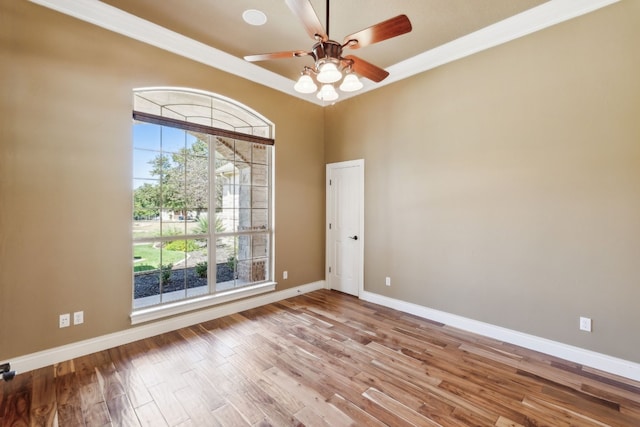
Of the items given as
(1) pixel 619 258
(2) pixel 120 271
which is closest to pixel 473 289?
(1) pixel 619 258

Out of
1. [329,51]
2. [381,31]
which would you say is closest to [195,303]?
[329,51]

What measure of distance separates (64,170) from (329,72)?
2.58 meters

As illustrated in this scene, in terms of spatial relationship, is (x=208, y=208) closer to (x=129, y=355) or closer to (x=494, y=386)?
(x=129, y=355)

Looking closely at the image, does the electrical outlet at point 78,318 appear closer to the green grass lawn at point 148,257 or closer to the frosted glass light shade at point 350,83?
the green grass lawn at point 148,257

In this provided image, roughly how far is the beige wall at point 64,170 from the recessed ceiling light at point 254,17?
993mm

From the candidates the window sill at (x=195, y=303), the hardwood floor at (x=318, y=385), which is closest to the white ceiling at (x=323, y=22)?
the window sill at (x=195, y=303)

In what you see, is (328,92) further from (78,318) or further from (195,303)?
(78,318)

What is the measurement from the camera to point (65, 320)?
2590mm

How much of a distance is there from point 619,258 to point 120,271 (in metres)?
4.70

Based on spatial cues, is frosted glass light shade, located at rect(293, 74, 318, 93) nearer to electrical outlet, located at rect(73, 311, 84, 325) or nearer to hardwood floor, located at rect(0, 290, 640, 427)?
hardwood floor, located at rect(0, 290, 640, 427)

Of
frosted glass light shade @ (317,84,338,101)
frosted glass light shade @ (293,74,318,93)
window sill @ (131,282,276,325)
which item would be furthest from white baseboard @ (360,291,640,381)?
frosted glass light shade @ (293,74,318,93)

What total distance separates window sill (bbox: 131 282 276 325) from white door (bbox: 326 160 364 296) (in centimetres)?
117

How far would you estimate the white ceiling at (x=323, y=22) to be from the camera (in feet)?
8.66

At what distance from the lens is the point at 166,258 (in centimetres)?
331
